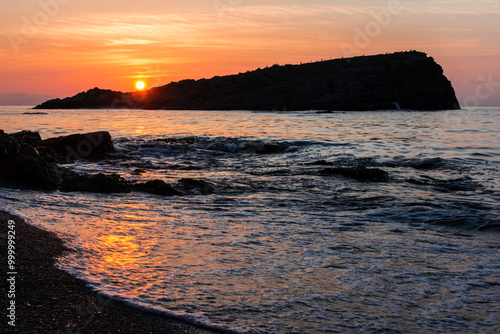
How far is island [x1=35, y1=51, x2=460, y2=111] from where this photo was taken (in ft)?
315

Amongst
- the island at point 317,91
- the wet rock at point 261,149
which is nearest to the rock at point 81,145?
the wet rock at point 261,149

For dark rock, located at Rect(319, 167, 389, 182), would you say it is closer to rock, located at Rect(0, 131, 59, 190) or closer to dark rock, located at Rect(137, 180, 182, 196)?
dark rock, located at Rect(137, 180, 182, 196)

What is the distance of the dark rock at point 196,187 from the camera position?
388 inches

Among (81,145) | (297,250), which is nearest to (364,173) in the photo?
(297,250)

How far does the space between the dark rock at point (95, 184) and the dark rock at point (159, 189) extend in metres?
0.40

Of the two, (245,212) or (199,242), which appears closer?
(199,242)

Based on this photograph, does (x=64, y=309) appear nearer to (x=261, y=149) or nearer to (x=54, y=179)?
(x=54, y=179)

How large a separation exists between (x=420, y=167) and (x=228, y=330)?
1186 cm

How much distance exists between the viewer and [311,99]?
98.1 meters

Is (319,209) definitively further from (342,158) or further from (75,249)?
(342,158)

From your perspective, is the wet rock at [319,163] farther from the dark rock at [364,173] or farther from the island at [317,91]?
the island at [317,91]

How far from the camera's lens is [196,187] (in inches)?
397

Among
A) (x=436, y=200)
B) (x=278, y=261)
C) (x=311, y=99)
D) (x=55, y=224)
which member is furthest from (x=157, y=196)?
(x=311, y=99)

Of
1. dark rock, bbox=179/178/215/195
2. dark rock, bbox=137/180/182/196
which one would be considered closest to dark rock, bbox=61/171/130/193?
dark rock, bbox=137/180/182/196
